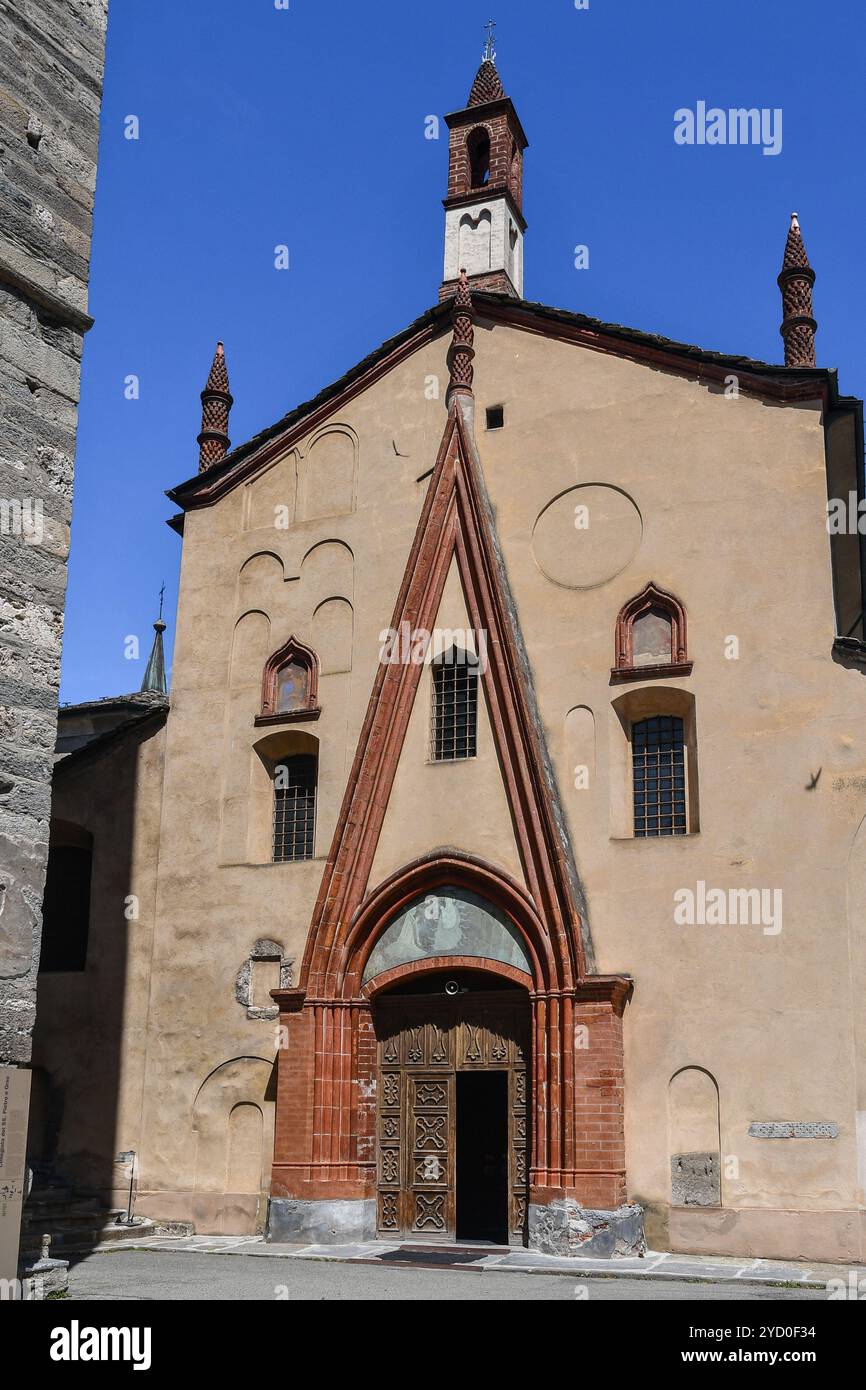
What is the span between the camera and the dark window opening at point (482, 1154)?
17062 millimetres

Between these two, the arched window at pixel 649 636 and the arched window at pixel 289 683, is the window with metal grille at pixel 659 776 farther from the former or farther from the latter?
the arched window at pixel 289 683

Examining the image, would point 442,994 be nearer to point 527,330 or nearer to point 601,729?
point 601,729

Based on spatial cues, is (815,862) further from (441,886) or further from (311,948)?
(311,948)

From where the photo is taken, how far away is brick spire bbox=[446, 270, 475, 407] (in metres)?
19.5

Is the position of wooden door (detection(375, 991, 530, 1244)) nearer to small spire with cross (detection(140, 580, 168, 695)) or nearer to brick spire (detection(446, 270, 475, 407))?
brick spire (detection(446, 270, 475, 407))

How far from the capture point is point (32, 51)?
912cm

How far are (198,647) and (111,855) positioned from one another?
3.40 meters

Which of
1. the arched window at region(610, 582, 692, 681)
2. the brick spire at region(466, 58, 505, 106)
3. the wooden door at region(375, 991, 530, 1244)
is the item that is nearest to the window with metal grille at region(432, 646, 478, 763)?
the arched window at region(610, 582, 692, 681)

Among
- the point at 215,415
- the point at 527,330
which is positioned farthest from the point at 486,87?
the point at 215,415

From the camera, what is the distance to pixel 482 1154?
1744cm

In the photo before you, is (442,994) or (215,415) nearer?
(442,994)

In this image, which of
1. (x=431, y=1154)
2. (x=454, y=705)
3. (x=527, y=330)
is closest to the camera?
(x=431, y=1154)

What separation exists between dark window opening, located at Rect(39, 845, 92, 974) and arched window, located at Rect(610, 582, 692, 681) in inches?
361

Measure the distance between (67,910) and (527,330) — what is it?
11.2 meters
